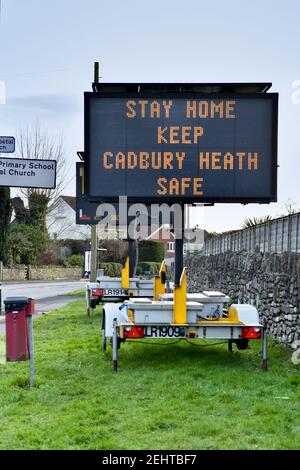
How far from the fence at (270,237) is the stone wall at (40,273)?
140 feet

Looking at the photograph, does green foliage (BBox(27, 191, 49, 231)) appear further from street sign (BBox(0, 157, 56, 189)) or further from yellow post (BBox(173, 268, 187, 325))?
A: street sign (BBox(0, 157, 56, 189))

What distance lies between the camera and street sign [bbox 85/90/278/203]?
953 cm

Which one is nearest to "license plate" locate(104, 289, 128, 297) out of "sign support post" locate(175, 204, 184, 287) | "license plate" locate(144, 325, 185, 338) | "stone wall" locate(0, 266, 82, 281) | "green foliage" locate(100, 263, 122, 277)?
"sign support post" locate(175, 204, 184, 287)

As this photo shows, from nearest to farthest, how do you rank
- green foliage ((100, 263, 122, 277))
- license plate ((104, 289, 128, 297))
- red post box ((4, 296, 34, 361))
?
red post box ((4, 296, 34, 361))
license plate ((104, 289, 128, 297))
green foliage ((100, 263, 122, 277))

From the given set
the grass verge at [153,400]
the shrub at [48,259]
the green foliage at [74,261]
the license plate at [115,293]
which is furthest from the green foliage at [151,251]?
the grass verge at [153,400]

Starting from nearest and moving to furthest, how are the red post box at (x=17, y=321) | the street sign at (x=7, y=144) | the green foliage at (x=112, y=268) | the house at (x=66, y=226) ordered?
the street sign at (x=7, y=144)
the red post box at (x=17, y=321)
the green foliage at (x=112, y=268)
the house at (x=66, y=226)

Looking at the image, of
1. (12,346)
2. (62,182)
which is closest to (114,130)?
(12,346)

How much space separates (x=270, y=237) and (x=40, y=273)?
2112 inches

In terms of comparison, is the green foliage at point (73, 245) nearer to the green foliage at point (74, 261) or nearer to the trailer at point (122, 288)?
the green foliage at point (74, 261)

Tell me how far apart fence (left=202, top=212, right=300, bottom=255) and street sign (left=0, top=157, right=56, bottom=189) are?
185 inches

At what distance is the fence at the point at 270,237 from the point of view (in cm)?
1238

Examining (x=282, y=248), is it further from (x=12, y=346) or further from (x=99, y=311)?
(x=99, y=311)

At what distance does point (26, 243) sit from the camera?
213 feet

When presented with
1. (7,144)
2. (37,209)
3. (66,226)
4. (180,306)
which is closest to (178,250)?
(180,306)
